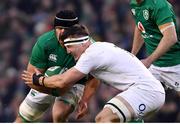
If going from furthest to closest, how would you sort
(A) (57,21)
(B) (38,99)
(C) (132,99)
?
(B) (38,99)
(A) (57,21)
(C) (132,99)

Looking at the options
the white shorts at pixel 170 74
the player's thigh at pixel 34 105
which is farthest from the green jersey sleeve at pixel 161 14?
the player's thigh at pixel 34 105

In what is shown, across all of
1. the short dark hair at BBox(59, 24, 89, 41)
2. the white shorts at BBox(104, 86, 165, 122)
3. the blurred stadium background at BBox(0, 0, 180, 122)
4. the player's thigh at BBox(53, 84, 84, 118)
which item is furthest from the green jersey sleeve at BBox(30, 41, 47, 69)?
the blurred stadium background at BBox(0, 0, 180, 122)

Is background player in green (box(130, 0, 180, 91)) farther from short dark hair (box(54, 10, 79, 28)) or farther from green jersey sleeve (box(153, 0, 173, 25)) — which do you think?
short dark hair (box(54, 10, 79, 28))

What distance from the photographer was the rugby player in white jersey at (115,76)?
7.79 metres

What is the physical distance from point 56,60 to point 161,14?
1.17 m

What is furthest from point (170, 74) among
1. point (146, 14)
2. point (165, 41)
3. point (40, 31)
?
point (40, 31)

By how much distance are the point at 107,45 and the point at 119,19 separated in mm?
6098

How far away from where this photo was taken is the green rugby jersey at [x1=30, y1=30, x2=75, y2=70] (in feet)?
28.6

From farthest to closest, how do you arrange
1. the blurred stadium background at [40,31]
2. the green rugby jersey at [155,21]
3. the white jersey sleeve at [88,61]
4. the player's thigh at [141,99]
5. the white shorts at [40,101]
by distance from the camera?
the blurred stadium background at [40,31], the white shorts at [40,101], the green rugby jersey at [155,21], the player's thigh at [141,99], the white jersey sleeve at [88,61]

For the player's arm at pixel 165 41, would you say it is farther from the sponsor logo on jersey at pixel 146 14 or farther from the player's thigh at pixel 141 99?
the player's thigh at pixel 141 99

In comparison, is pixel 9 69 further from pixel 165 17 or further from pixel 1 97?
pixel 165 17

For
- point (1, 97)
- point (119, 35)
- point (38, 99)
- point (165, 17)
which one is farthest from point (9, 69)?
point (165, 17)

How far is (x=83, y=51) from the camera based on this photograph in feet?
26.1

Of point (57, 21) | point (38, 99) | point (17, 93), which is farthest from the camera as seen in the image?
point (17, 93)
